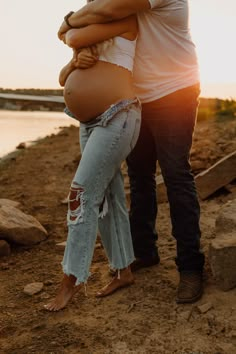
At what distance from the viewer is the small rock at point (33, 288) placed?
3.36 metres

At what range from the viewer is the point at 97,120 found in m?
2.82

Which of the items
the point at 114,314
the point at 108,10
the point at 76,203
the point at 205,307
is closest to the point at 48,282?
the point at 114,314

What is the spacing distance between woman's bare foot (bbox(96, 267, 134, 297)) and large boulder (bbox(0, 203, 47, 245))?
4.45ft

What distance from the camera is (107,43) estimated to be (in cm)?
282

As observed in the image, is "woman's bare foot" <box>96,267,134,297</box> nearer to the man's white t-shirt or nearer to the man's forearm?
the man's white t-shirt

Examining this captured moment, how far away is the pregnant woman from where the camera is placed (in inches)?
110

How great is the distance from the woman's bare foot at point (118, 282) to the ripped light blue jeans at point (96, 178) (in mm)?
286

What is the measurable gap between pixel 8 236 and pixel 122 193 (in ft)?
5.09

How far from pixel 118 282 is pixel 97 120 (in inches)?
37.1

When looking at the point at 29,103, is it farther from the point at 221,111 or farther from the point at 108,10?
the point at 108,10

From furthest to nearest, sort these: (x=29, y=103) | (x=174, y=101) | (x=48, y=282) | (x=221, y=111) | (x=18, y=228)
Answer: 1. (x=29, y=103)
2. (x=221, y=111)
3. (x=18, y=228)
4. (x=48, y=282)
5. (x=174, y=101)

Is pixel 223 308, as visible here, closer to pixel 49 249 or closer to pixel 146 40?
pixel 146 40

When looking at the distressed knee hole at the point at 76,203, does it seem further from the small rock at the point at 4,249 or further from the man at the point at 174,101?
the small rock at the point at 4,249

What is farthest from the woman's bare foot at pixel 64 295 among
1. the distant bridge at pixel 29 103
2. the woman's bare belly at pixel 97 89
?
the distant bridge at pixel 29 103
